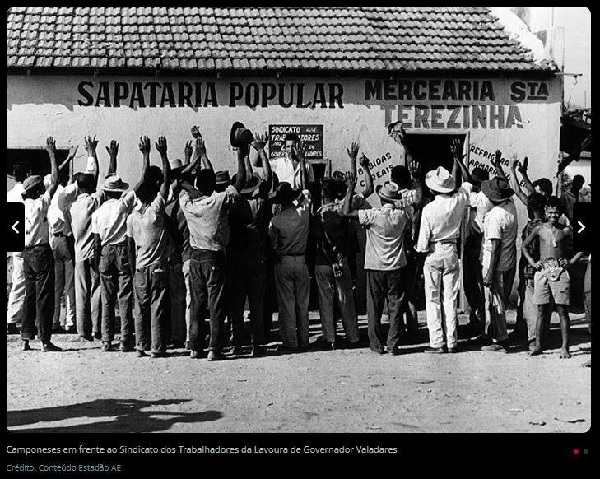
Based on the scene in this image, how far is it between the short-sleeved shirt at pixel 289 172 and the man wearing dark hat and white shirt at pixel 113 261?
2430mm

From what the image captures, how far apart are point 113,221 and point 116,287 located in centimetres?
76

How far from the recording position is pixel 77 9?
14477mm

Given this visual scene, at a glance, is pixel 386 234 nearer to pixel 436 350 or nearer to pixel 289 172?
pixel 436 350

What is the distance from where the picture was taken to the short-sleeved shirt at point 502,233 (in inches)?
414

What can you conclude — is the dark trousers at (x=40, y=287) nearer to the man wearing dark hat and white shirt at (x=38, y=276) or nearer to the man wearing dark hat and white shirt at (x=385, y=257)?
the man wearing dark hat and white shirt at (x=38, y=276)

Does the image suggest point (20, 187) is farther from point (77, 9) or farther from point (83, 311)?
point (77, 9)

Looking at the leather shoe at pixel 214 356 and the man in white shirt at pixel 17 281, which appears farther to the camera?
the man in white shirt at pixel 17 281

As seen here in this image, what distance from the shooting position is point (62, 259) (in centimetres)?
1157

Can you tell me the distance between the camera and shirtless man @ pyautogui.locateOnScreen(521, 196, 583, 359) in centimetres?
995

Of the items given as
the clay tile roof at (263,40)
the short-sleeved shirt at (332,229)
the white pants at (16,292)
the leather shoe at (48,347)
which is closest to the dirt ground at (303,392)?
the leather shoe at (48,347)

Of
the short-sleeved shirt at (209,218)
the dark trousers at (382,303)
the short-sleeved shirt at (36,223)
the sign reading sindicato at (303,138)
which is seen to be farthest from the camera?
the sign reading sindicato at (303,138)

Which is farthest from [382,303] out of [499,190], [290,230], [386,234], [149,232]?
[149,232]

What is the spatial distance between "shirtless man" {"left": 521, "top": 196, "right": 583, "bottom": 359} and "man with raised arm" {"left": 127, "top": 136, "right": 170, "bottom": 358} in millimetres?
3984

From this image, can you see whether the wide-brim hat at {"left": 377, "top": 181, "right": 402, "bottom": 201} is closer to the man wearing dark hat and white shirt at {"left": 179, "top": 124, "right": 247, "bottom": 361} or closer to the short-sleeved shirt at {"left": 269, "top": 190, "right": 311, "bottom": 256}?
the short-sleeved shirt at {"left": 269, "top": 190, "right": 311, "bottom": 256}
